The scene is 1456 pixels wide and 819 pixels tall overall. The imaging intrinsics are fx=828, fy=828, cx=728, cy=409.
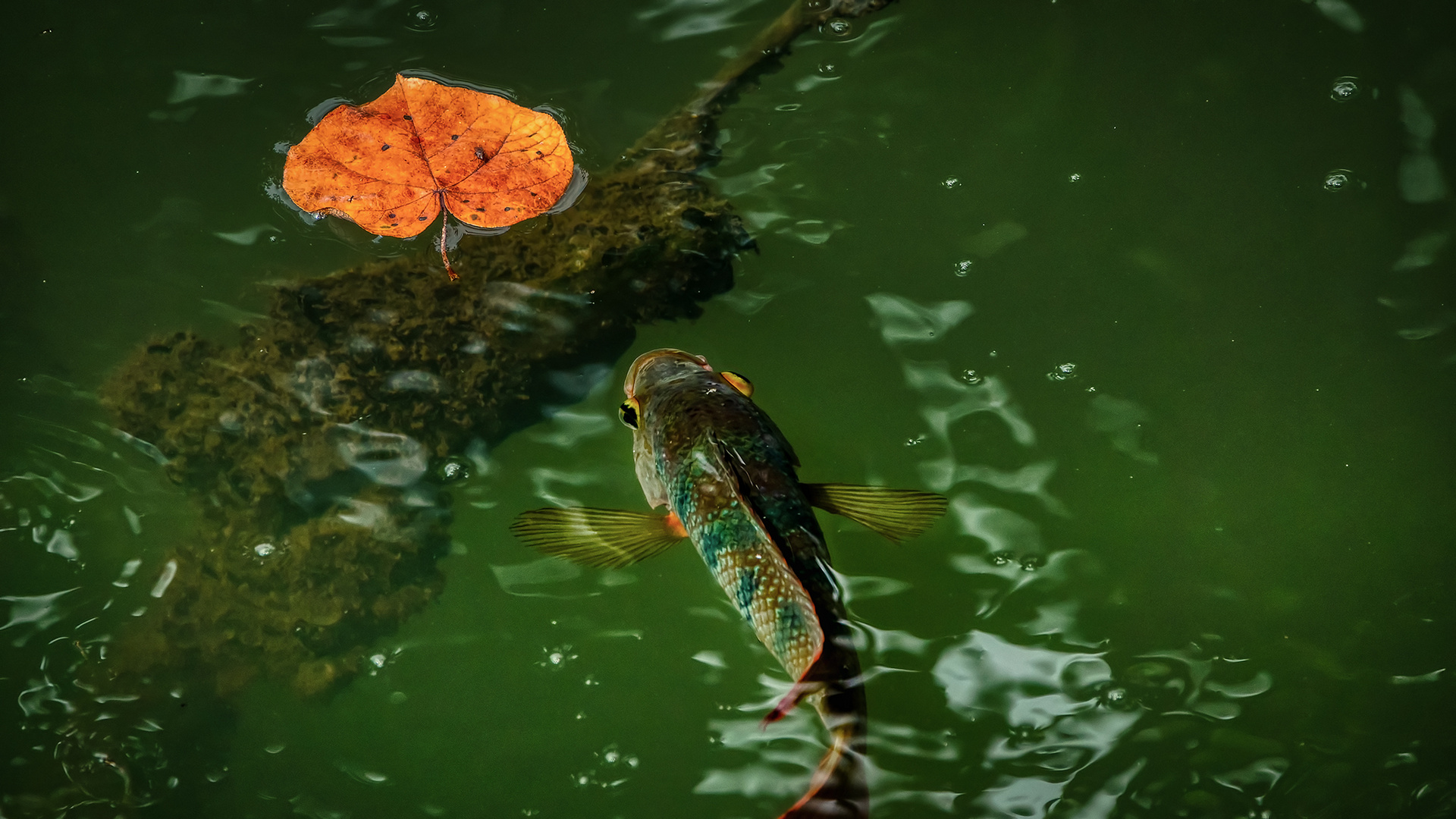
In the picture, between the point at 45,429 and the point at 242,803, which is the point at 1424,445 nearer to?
the point at 242,803

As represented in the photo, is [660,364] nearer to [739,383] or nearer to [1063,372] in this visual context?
[739,383]

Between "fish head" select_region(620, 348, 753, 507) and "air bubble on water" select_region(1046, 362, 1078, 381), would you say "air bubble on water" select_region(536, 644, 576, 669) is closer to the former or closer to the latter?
"fish head" select_region(620, 348, 753, 507)

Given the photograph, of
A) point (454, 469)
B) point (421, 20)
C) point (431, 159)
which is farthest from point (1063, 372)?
point (421, 20)

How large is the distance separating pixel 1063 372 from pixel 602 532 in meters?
1.89

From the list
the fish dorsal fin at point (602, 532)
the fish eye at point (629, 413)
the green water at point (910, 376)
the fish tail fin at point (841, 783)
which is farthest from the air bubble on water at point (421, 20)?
the fish tail fin at point (841, 783)

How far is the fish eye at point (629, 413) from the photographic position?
106 inches

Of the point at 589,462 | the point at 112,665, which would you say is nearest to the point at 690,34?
the point at 589,462

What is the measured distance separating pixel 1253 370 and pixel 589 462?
8.73 ft

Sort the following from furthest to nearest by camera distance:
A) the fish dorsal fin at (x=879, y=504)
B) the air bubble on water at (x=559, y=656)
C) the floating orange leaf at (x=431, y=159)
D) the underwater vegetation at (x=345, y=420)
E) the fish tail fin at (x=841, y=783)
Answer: the air bubble on water at (x=559, y=656) < the underwater vegetation at (x=345, y=420) < the floating orange leaf at (x=431, y=159) < the fish dorsal fin at (x=879, y=504) < the fish tail fin at (x=841, y=783)

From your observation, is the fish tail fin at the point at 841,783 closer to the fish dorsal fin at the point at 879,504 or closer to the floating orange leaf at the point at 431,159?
the fish dorsal fin at the point at 879,504

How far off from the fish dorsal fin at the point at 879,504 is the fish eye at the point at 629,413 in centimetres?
61

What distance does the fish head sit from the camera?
2.56 metres

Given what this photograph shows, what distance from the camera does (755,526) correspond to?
2.27m

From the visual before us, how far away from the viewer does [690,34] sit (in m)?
3.38
